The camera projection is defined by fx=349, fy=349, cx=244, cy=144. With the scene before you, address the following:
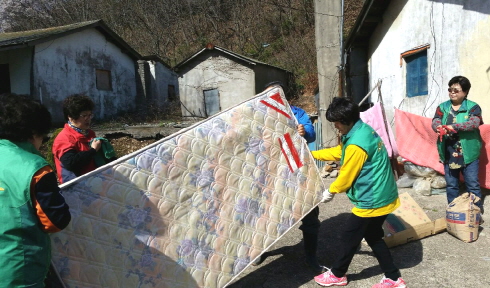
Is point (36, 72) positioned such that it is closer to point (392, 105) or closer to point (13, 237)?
point (392, 105)

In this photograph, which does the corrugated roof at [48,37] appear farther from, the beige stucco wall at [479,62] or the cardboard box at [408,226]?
the beige stucco wall at [479,62]

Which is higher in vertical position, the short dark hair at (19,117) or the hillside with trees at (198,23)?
the hillside with trees at (198,23)

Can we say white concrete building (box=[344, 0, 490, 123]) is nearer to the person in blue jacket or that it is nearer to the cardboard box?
the cardboard box

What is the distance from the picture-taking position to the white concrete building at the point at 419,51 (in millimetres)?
5270

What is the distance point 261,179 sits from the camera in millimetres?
2771

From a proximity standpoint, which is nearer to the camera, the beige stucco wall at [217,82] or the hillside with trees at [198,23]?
the beige stucco wall at [217,82]

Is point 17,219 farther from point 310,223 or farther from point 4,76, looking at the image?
point 4,76

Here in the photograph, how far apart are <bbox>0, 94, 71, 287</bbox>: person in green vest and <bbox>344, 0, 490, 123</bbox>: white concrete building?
567cm

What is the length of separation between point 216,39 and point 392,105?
2137 cm

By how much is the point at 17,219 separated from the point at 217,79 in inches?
631

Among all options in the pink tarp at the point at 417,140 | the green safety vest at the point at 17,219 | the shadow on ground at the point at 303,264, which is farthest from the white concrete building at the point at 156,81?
the green safety vest at the point at 17,219

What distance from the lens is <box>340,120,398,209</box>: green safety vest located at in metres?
2.68

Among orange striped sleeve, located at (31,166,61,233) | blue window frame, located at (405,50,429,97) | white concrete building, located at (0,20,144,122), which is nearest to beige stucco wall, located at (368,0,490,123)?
blue window frame, located at (405,50,429,97)

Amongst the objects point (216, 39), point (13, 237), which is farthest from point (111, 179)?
point (216, 39)
